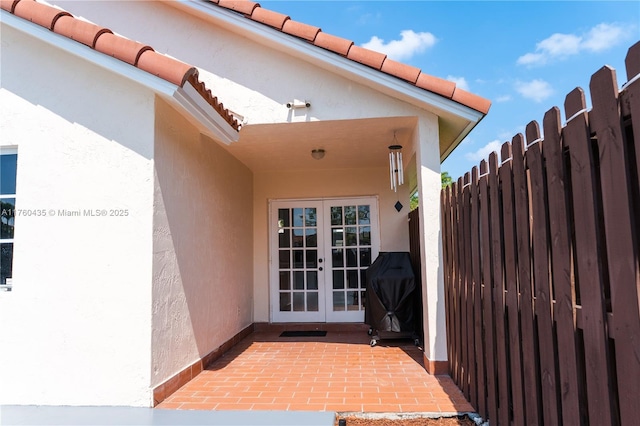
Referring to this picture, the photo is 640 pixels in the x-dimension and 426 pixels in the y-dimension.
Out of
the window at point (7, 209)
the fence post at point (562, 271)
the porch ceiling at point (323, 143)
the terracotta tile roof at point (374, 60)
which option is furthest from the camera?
the porch ceiling at point (323, 143)

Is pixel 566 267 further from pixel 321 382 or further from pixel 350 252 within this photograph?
pixel 350 252

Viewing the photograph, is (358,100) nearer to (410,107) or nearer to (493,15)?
(410,107)

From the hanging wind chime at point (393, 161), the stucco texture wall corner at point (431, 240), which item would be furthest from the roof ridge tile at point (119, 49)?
the hanging wind chime at point (393, 161)

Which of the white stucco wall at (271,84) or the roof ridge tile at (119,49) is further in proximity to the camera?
the white stucco wall at (271,84)

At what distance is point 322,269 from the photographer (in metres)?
8.71

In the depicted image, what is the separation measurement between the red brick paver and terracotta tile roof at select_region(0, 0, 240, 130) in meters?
3.45

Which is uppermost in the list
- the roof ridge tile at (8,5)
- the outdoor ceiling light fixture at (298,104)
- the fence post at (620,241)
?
the roof ridge tile at (8,5)

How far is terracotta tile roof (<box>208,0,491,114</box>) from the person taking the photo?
509 centimetres

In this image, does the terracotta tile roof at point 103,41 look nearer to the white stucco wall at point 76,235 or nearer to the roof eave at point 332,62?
the white stucco wall at point 76,235

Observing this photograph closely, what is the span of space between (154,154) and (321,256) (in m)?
5.08

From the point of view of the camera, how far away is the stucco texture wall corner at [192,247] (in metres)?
4.38

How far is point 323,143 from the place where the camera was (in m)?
6.75

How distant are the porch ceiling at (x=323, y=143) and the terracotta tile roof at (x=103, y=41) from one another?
6.15ft

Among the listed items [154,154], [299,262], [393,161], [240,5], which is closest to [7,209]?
[154,154]
